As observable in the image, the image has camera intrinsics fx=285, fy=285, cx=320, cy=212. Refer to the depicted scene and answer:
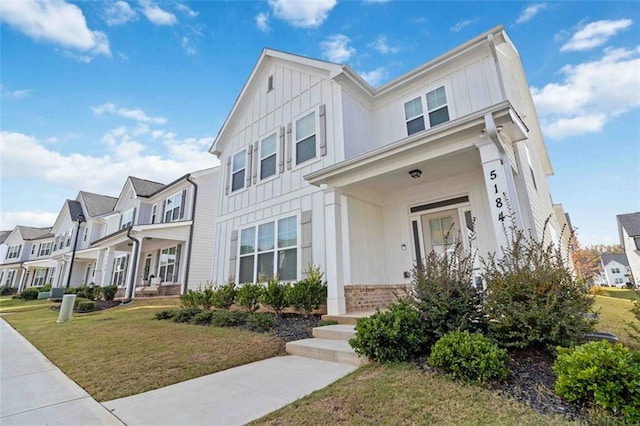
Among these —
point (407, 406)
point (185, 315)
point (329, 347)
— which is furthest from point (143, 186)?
point (407, 406)

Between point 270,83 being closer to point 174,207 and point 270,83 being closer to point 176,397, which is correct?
point 174,207

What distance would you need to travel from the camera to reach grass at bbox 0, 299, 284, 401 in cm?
359

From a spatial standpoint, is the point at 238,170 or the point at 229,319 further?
the point at 238,170

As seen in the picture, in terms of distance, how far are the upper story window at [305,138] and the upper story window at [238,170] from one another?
2878 millimetres

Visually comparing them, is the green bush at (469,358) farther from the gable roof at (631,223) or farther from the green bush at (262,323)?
the gable roof at (631,223)

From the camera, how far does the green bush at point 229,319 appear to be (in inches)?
268

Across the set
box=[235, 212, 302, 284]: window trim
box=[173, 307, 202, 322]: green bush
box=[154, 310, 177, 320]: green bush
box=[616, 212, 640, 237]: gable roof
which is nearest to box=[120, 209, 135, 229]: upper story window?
box=[235, 212, 302, 284]: window trim

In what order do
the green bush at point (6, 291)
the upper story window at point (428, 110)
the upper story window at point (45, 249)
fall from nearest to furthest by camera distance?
the upper story window at point (428, 110) < the green bush at point (6, 291) < the upper story window at point (45, 249)

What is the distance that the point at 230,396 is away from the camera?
3059mm

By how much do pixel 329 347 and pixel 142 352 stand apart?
316cm

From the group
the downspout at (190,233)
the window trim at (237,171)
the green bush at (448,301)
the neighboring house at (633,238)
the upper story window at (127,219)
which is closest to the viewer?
the green bush at (448,301)

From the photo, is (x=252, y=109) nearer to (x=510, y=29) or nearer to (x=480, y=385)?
(x=510, y=29)

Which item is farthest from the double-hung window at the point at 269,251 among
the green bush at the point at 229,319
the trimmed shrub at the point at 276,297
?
the green bush at the point at 229,319

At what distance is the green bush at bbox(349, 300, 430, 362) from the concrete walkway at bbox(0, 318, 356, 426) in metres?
0.40
